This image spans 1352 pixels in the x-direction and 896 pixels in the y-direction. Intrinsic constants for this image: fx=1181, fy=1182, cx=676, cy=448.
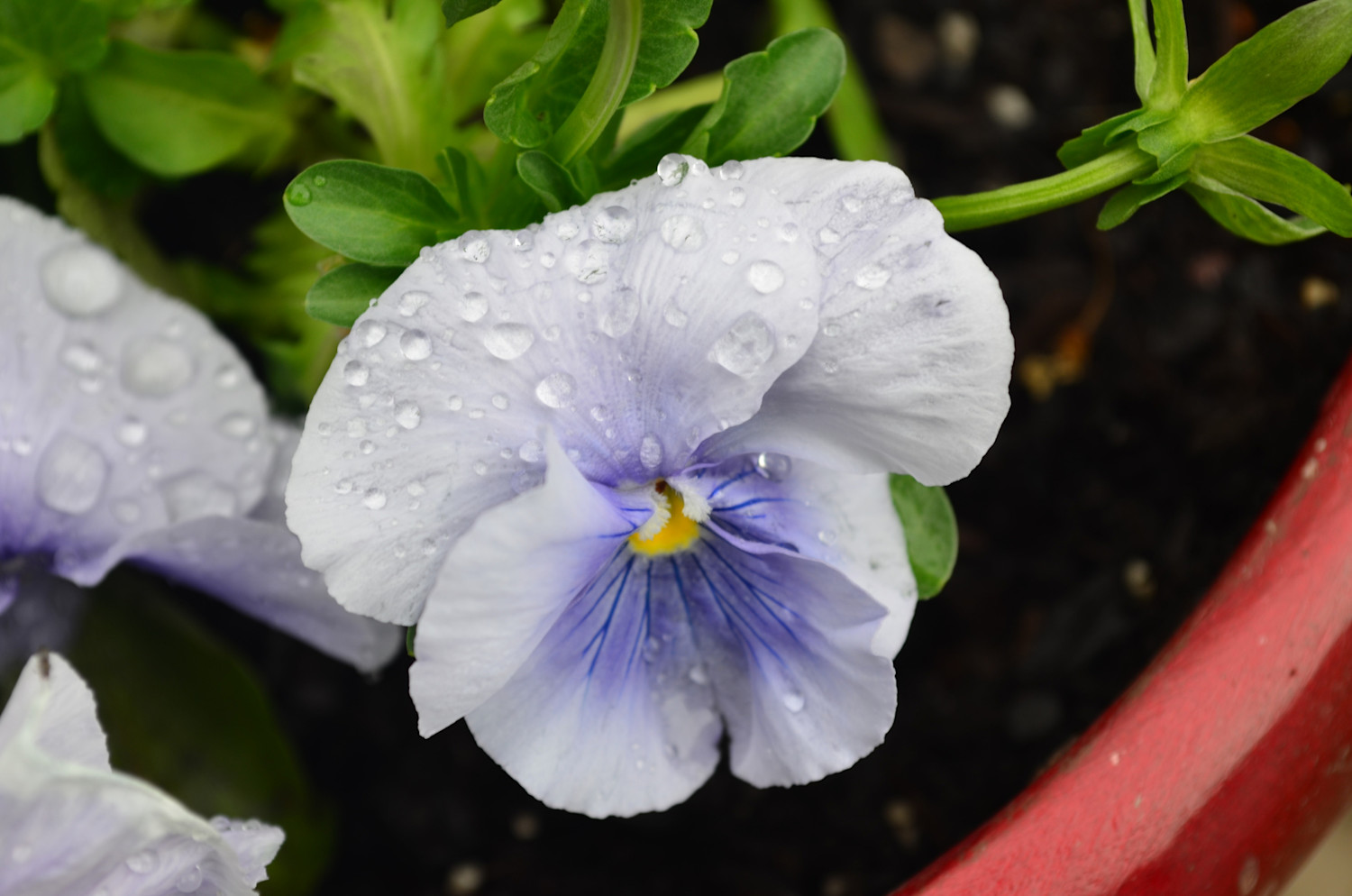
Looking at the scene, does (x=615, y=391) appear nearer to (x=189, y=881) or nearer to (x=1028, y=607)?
(x=189, y=881)

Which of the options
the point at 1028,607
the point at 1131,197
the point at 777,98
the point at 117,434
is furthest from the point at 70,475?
the point at 1028,607

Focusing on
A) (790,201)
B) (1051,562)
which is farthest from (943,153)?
(790,201)

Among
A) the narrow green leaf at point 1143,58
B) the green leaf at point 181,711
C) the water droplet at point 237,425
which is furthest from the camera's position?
the green leaf at point 181,711

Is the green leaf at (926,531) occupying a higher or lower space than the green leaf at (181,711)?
higher

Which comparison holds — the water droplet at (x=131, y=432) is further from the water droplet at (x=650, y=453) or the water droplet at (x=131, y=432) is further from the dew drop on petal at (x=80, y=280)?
the water droplet at (x=650, y=453)

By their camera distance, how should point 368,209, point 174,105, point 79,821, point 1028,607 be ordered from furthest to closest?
point 1028,607 < point 174,105 < point 368,209 < point 79,821

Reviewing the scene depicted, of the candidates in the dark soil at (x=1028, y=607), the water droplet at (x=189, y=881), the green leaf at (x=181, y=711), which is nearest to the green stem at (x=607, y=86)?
the water droplet at (x=189, y=881)

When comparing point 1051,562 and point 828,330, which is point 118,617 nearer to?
point 828,330
